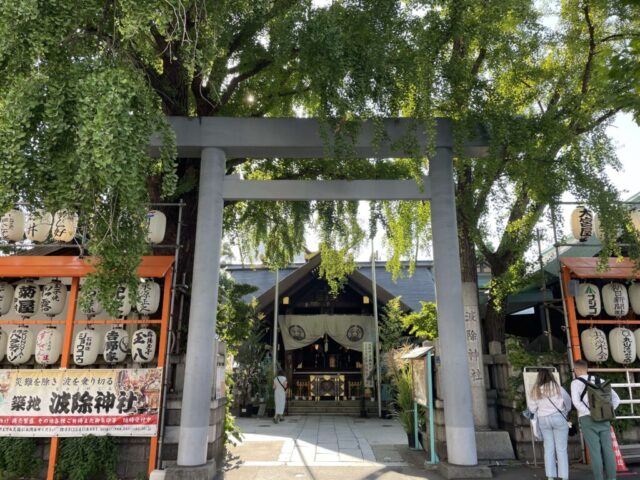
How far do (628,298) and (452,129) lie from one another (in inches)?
168

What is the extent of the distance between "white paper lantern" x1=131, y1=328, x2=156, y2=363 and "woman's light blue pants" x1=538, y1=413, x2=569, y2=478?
5.43 metres

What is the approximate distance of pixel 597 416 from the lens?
547 cm

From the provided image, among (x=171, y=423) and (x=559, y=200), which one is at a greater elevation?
(x=559, y=200)

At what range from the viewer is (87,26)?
4844mm

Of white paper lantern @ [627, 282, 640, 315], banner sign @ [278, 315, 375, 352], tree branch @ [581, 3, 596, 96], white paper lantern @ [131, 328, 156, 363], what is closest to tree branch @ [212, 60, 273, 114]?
white paper lantern @ [131, 328, 156, 363]

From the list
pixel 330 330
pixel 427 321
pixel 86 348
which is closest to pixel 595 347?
pixel 427 321

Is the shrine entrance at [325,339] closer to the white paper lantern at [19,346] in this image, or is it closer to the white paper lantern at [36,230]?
the white paper lantern at [36,230]

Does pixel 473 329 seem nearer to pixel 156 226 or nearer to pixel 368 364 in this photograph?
pixel 156 226

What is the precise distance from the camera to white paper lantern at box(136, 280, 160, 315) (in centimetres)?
677

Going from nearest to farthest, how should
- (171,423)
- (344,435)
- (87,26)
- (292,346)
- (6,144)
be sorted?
(6,144), (87,26), (171,423), (344,435), (292,346)

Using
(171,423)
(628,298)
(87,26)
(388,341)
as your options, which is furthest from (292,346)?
(87,26)

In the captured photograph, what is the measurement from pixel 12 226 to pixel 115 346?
254 cm

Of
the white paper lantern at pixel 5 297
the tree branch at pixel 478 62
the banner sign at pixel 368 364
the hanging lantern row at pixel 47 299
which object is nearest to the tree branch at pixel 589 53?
the tree branch at pixel 478 62

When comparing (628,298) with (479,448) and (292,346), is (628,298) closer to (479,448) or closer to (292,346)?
(479,448)
